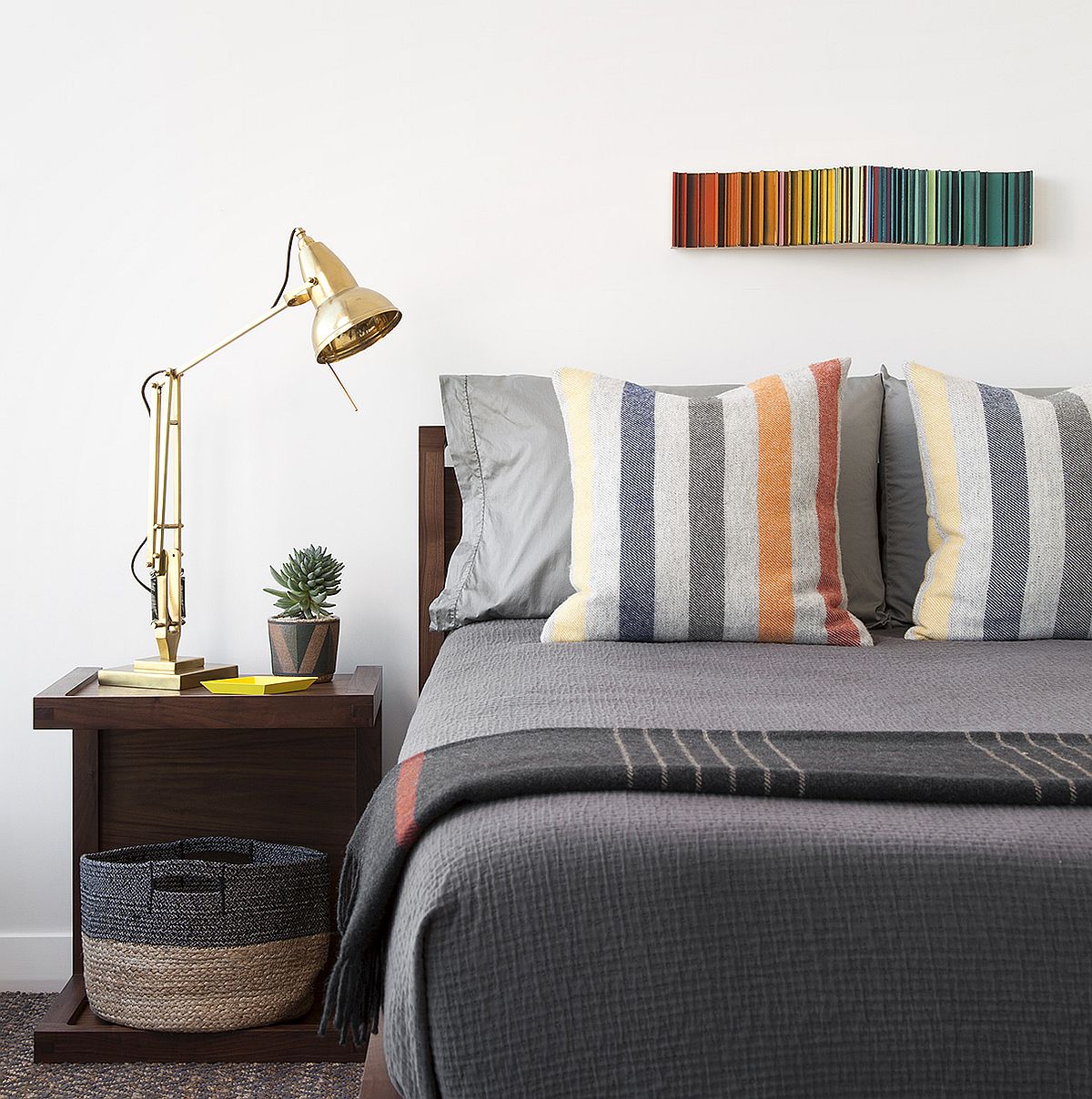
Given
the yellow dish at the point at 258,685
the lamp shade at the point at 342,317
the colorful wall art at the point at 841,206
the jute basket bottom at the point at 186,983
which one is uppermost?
the colorful wall art at the point at 841,206

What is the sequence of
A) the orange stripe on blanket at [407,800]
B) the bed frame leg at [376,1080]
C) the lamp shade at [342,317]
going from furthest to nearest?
the lamp shade at [342,317] → the bed frame leg at [376,1080] → the orange stripe on blanket at [407,800]

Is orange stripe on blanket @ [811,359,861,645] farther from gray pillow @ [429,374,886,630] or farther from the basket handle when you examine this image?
the basket handle

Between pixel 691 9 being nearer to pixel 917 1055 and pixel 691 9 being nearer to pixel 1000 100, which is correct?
pixel 1000 100

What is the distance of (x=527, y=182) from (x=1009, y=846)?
5.57 ft

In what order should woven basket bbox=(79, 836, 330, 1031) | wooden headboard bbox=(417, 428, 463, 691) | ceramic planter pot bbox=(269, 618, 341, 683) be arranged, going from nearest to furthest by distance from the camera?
woven basket bbox=(79, 836, 330, 1031)
ceramic planter pot bbox=(269, 618, 341, 683)
wooden headboard bbox=(417, 428, 463, 691)

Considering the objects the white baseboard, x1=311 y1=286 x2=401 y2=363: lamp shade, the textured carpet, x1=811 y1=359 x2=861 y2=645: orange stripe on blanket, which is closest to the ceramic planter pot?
x1=311 y1=286 x2=401 y2=363: lamp shade

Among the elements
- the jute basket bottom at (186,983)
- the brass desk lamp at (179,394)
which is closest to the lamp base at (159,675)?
the brass desk lamp at (179,394)

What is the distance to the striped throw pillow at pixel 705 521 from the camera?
5.24 feet

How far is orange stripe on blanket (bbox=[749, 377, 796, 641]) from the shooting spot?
63.2 inches

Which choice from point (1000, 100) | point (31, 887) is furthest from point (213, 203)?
point (1000, 100)

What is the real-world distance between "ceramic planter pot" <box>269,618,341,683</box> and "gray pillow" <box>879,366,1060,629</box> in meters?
0.89

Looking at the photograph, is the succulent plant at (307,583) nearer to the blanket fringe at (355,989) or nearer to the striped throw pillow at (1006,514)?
the striped throw pillow at (1006,514)

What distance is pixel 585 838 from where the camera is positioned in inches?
29.1

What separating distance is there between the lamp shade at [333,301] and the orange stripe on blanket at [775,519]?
0.64 meters
